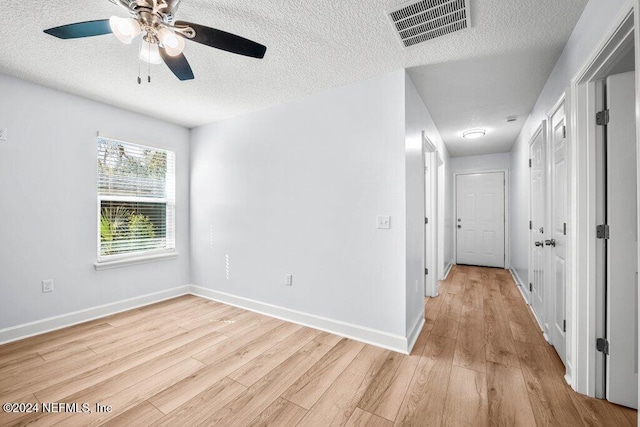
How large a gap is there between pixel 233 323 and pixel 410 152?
8.40ft

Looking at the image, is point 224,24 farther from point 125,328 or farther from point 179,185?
point 125,328

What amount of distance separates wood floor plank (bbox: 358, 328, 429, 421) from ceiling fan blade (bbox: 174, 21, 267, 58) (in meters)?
2.23

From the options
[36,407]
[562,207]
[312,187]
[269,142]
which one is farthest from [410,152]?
[36,407]

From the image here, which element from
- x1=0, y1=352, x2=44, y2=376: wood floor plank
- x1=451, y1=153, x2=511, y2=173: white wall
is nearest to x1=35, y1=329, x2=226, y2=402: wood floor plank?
x1=0, y1=352, x2=44, y2=376: wood floor plank

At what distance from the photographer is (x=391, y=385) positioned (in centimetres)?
191

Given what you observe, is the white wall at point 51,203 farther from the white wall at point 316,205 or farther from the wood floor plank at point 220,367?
the wood floor plank at point 220,367

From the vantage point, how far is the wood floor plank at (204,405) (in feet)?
5.19

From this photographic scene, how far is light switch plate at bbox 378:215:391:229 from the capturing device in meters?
2.46

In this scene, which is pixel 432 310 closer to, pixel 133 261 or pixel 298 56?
pixel 298 56

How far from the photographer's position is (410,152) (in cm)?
257

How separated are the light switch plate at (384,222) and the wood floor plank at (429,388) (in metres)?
1.13

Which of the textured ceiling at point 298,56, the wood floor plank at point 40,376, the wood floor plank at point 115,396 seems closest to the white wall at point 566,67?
the textured ceiling at point 298,56

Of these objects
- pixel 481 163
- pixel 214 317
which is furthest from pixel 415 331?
pixel 481 163

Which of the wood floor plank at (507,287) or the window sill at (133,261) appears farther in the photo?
the wood floor plank at (507,287)
